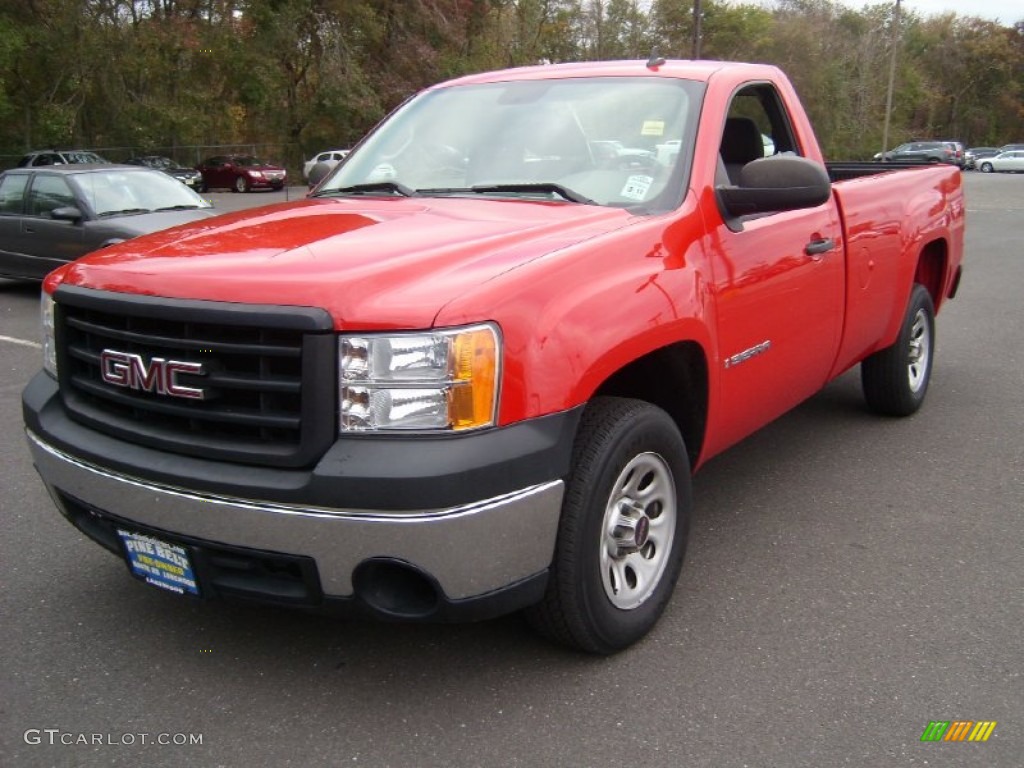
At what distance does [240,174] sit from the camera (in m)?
37.6

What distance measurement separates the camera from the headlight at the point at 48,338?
3.24 metres

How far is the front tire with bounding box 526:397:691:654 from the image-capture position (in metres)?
2.82

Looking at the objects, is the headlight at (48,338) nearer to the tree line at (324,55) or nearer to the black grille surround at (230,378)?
the black grille surround at (230,378)

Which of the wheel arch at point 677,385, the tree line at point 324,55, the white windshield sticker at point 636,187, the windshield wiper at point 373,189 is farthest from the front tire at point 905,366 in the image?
the tree line at point 324,55

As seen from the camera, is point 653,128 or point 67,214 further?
point 67,214

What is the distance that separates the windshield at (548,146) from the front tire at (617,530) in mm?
889

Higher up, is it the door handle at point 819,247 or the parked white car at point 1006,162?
the parked white car at point 1006,162

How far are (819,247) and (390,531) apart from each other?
8.11ft

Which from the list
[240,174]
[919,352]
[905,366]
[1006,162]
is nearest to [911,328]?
[905,366]

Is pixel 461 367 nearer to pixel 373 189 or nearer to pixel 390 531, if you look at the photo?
pixel 390 531

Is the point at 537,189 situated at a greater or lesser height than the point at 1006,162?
lesser

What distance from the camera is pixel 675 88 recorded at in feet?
12.8

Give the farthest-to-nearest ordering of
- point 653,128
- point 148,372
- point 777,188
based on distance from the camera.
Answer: point 653,128, point 777,188, point 148,372

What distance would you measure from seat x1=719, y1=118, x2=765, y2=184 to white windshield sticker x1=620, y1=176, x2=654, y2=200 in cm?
102
